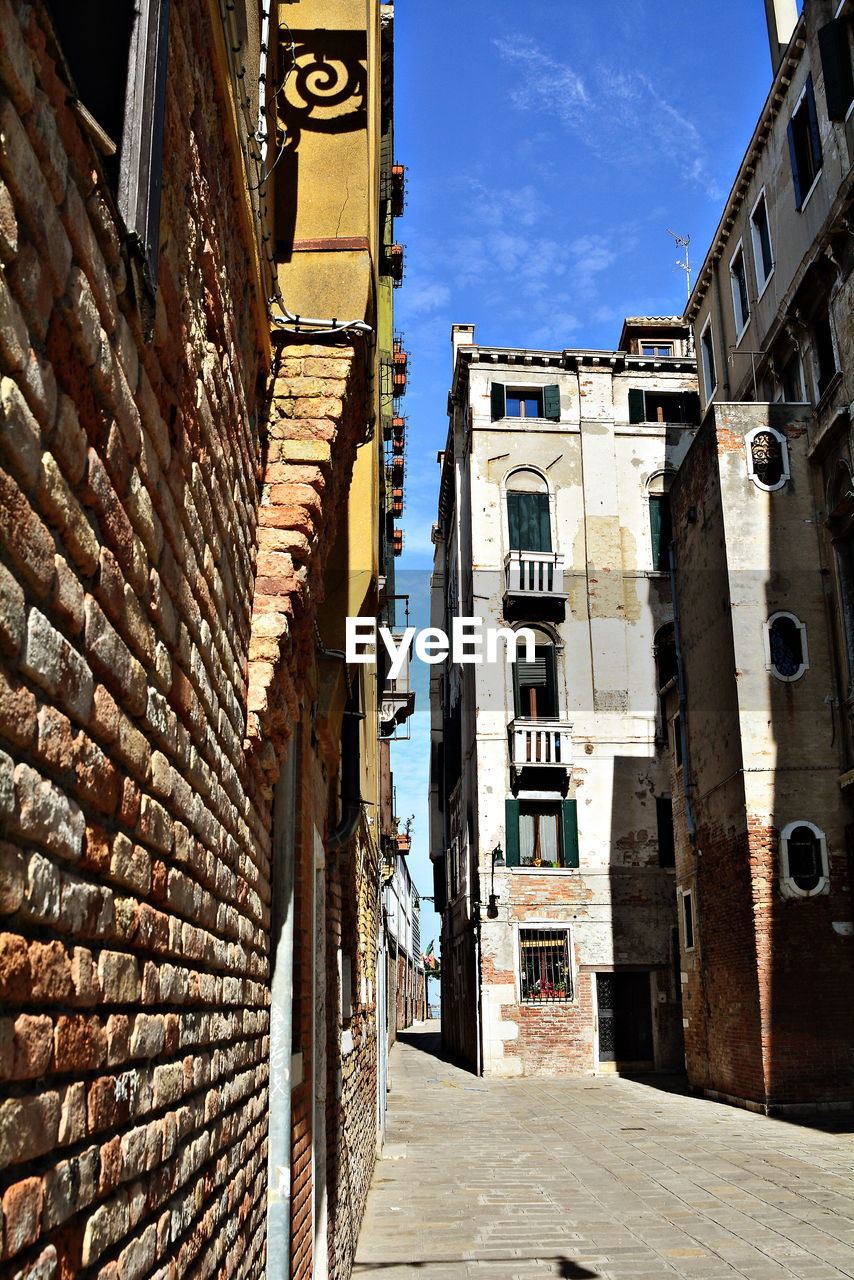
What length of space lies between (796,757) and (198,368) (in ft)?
50.6

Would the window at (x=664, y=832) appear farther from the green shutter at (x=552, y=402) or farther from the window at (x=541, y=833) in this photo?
the green shutter at (x=552, y=402)

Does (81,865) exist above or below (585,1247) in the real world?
above

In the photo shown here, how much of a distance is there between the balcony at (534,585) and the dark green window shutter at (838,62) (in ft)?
38.2

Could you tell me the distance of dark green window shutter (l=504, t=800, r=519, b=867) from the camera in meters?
24.3

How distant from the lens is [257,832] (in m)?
3.67

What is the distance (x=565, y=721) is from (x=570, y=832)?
2491 millimetres

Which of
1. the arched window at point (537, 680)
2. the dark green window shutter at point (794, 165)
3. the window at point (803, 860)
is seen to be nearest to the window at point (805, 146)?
the dark green window shutter at point (794, 165)

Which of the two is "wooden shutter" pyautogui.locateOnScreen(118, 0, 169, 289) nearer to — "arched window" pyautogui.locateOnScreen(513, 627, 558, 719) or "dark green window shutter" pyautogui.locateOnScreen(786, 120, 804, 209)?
"dark green window shutter" pyautogui.locateOnScreen(786, 120, 804, 209)

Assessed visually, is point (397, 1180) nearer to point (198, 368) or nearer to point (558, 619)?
point (198, 368)

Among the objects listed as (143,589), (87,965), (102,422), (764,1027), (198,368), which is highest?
(198,368)

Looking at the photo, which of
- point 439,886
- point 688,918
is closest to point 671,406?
point 688,918

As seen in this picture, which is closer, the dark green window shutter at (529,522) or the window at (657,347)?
the dark green window shutter at (529,522)

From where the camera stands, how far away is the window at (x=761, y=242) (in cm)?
2048

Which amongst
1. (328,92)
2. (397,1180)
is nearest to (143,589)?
(328,92)
